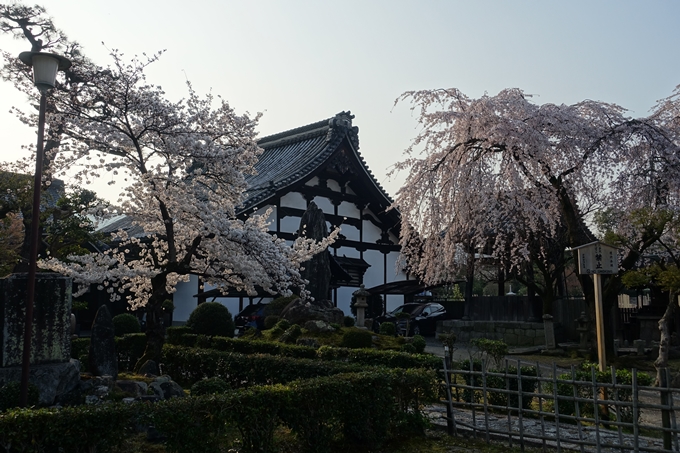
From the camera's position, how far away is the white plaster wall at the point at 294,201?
2281cm

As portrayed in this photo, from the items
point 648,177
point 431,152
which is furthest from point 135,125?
point 648,177

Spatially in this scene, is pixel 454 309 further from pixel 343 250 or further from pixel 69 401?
pixel 69 401

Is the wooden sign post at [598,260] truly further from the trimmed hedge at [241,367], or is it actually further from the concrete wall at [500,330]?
the concrete wall at [500,330]

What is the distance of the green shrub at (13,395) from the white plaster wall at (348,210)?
18.1 meters

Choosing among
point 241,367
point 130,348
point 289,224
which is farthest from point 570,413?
point 289,224

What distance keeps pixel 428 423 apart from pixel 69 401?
5.32 m

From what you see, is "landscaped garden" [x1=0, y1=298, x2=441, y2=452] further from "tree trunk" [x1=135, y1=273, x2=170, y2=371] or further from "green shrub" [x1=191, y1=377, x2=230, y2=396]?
"tree trunk" [x1=135, y1=273, x2=170, y2=371]

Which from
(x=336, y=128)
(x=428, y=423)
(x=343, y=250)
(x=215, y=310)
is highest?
(x=336, y=128)

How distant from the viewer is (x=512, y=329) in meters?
22.4

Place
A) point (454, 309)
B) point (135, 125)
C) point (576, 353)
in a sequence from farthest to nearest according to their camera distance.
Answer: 1. point (454, 309)
2. point (576, 353)
3. point (135, 125)

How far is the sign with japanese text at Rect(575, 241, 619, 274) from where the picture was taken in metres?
9.52

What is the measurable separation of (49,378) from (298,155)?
1866 centimetres

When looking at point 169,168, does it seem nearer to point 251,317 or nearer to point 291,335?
point 291,335

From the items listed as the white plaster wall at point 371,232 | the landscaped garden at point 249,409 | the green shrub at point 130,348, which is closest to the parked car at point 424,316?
the white plaster wall at point 371,232
